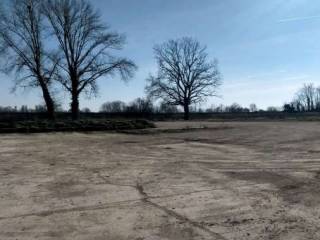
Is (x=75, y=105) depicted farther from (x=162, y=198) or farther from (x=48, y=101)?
(x=162, y=198)

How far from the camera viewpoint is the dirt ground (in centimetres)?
578

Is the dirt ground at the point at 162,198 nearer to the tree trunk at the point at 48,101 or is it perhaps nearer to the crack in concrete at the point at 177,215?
the crack in concrete at the point at 177,215

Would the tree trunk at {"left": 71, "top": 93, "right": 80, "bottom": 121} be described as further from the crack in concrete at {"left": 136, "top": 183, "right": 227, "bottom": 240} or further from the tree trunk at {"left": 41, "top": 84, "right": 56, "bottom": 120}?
the crack in concrete at {"left": 136, "top": 183, "right": 227, "bottom": 240}

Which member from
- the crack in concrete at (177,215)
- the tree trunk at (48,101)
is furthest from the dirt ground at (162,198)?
the tree trunk at (48,101)

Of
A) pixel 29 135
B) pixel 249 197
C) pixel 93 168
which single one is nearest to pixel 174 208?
pixel 249 197

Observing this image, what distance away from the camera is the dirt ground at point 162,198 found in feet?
19.0

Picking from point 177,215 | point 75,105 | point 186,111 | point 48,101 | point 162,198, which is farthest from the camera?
point 186,111

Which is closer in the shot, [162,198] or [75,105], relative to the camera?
[162,198]

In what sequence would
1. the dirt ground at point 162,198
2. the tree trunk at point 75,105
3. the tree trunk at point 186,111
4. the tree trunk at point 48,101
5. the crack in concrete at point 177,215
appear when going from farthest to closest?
the tree trunk at point 186,111 < the tree trunk at point 75,105 < the tree trunk at point 48,101 < the dirt ground at point 162,198 < the crack in concrete at point 177,215

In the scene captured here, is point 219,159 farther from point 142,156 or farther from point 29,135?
point 29,135

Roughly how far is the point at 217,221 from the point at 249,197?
1.62 metres

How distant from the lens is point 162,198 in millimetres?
7633

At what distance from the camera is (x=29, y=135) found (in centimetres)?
2506

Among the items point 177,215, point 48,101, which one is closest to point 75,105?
point 48,101
